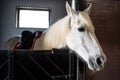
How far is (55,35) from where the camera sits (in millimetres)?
1418

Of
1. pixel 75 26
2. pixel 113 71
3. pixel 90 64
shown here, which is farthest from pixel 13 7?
pixel 113 71

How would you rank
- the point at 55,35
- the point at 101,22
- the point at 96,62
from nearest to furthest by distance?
the point at 96,62
the point at 55,35
the point at 101,22

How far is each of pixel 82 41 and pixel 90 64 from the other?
0.12 metres

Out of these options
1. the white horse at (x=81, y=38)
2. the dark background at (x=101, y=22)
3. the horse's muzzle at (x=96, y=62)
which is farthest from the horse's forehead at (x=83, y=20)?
the dark background at (x=101, y=22)

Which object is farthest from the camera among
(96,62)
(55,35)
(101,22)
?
(101,22)

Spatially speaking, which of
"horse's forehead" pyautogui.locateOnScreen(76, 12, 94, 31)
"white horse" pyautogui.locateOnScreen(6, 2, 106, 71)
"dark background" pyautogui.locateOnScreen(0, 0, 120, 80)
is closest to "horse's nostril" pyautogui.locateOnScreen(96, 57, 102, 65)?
"white horse" pyautogui.locateOnScreen(6, 2, 106, 71)

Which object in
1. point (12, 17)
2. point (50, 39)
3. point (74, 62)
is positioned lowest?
point (74, 62)

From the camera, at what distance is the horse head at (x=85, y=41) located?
1.25 metres

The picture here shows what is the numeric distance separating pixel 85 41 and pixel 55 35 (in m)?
0.21

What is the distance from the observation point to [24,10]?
1502mm

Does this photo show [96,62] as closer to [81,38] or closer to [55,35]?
[81,38]

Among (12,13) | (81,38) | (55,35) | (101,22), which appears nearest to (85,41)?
(81,38)

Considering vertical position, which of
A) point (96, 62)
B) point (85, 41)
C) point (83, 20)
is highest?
point (83, 20)

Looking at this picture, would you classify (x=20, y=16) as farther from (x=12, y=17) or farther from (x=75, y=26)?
(x=75, y=26)
